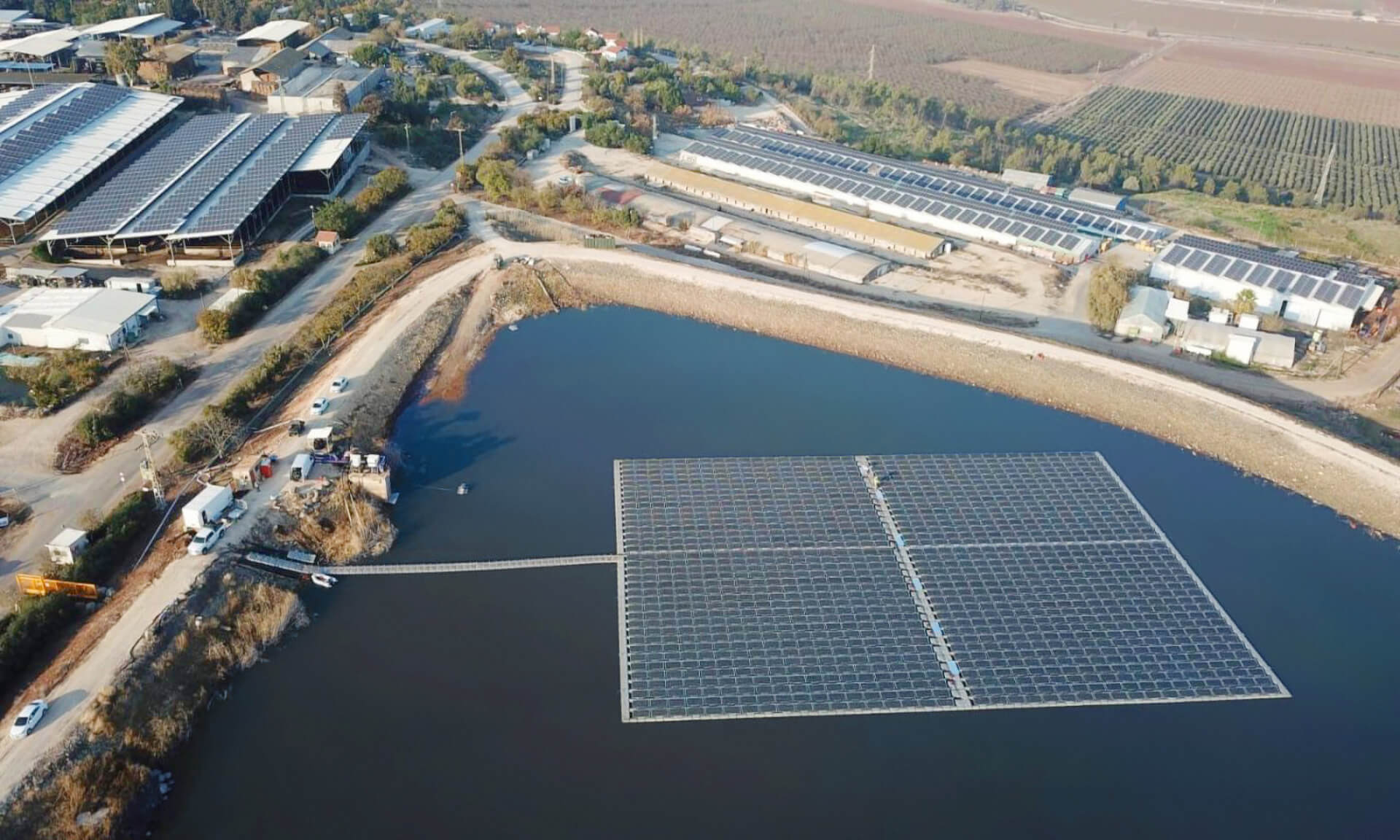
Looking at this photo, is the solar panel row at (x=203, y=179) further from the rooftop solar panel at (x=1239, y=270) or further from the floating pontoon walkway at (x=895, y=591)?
the rooftop solar panel at (x=1239, y=270)

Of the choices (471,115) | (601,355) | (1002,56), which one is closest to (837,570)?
(601,355)

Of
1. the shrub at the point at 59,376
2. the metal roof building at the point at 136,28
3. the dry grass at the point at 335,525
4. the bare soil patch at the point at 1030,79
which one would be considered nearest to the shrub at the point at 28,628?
the dry grass at the point at 335,525

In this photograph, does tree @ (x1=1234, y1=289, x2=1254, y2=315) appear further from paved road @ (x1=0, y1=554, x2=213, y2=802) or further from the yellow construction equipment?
the yellow construction equipment

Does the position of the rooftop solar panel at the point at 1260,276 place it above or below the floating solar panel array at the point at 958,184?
below

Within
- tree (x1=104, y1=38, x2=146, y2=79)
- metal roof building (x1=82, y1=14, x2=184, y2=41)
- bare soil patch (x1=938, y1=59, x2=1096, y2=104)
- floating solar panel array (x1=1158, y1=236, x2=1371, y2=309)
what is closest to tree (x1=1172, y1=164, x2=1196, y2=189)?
floating solar panel array (x1=1158, y1=236, x2=1371, y2=309)

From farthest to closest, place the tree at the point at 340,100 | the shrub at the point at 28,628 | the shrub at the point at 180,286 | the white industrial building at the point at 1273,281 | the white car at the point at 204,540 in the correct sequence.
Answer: the tree at the point at 340,100, the white industrial building at the point at 1273,281, the shrub at the point at 180,286, the white car at the point at 204,540, the shrub at the point at 28,628

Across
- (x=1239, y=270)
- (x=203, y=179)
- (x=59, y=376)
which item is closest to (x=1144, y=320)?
(x=1239, y=270)
